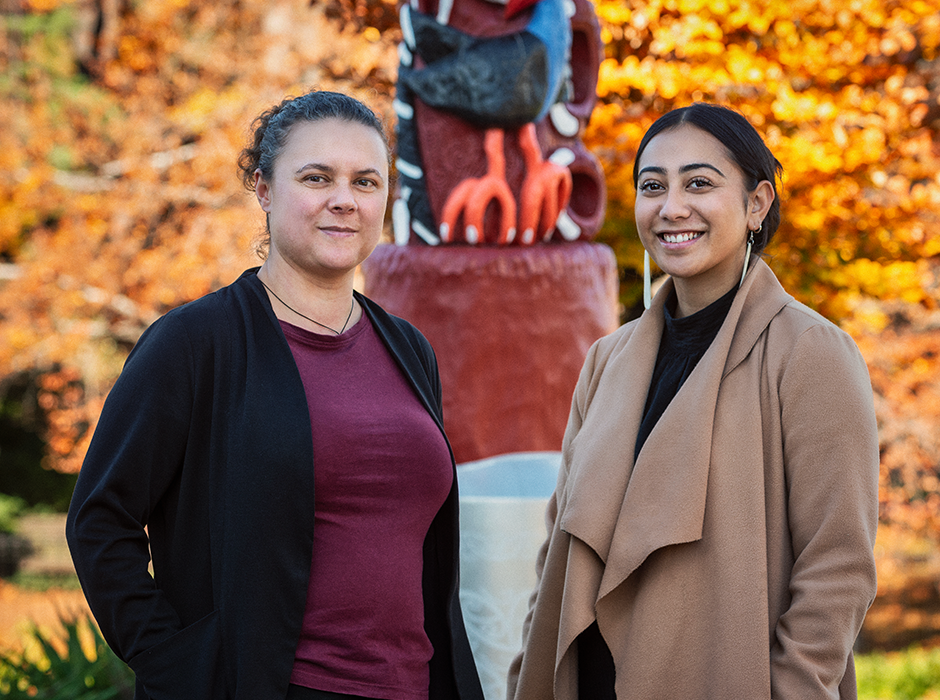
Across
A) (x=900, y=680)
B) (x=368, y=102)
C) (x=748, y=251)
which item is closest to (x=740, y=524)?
(x=748, y=251)

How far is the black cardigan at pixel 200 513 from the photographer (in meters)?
1.55

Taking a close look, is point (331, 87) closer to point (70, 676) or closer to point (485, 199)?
point (485, 199)

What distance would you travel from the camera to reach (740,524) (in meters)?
1.58

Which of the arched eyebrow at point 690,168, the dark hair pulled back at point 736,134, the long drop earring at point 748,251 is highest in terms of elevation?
the dark hair pulled back at point 736,134

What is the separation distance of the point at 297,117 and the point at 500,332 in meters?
2.16

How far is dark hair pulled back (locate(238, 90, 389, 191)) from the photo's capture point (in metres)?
1.76

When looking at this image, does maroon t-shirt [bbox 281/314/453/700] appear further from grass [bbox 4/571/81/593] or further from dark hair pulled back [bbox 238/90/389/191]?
grass [bbox 4/571/81/593]

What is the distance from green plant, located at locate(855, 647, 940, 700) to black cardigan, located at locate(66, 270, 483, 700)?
5.25 meters

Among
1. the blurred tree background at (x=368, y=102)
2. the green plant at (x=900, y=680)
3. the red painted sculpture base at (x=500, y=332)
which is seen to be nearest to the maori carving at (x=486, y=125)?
the red painted sculpture base at (x=500, y=332)

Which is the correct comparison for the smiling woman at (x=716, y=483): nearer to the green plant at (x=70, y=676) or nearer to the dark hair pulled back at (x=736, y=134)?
the dark hair pulled back at (x=736, y=134)

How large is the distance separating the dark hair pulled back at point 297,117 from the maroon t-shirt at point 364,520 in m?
0.34

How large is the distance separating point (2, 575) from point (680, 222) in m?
10.1

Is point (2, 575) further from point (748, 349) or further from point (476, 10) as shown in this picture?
point (748, 349)

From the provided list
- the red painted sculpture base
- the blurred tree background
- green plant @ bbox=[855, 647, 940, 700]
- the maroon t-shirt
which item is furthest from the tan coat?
green plant @ bbox=[855, 647, 940, 700]
